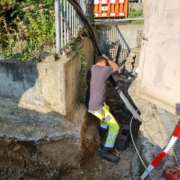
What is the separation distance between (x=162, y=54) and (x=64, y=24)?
1.46 metres

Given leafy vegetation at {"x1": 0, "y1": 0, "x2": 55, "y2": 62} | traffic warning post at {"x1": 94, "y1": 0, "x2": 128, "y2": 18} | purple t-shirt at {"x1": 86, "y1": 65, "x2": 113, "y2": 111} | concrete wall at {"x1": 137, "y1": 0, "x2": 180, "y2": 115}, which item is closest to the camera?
concrete wall at {"x1": 137, "y1": 0, "x2": 180, "y2": 115}

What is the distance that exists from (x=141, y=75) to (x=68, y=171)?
192cm

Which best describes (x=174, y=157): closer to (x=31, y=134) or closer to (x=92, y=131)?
(x=92, y=131)

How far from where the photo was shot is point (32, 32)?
3.25 meters

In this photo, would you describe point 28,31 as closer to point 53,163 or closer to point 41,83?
point 41,83

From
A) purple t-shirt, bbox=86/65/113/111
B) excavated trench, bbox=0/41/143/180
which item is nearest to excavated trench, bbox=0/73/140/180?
excavated trench, bbox=0/41/143/180

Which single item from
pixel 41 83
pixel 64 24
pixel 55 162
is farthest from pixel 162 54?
pixel 55 162

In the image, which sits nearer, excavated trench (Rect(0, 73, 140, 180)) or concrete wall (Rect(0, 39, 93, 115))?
concrete wall (Rect(0, 39, 93, 115))

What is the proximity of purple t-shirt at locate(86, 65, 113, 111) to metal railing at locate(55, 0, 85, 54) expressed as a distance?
64 centimetres

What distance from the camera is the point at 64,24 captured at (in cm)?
297

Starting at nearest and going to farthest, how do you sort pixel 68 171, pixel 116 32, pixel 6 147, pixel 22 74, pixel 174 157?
1. pixel 174 157
2. pixel 22 74
3. pixel 6 147
4. pixel 68 171
5. pixel 116 32

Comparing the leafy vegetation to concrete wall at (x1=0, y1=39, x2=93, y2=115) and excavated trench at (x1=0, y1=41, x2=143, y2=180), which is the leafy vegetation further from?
excavated trench at (x1=0, y1=41, x2=143, y2=180)

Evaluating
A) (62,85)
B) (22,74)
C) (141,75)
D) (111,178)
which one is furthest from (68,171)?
(141,75)

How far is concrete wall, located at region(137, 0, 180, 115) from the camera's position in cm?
256
